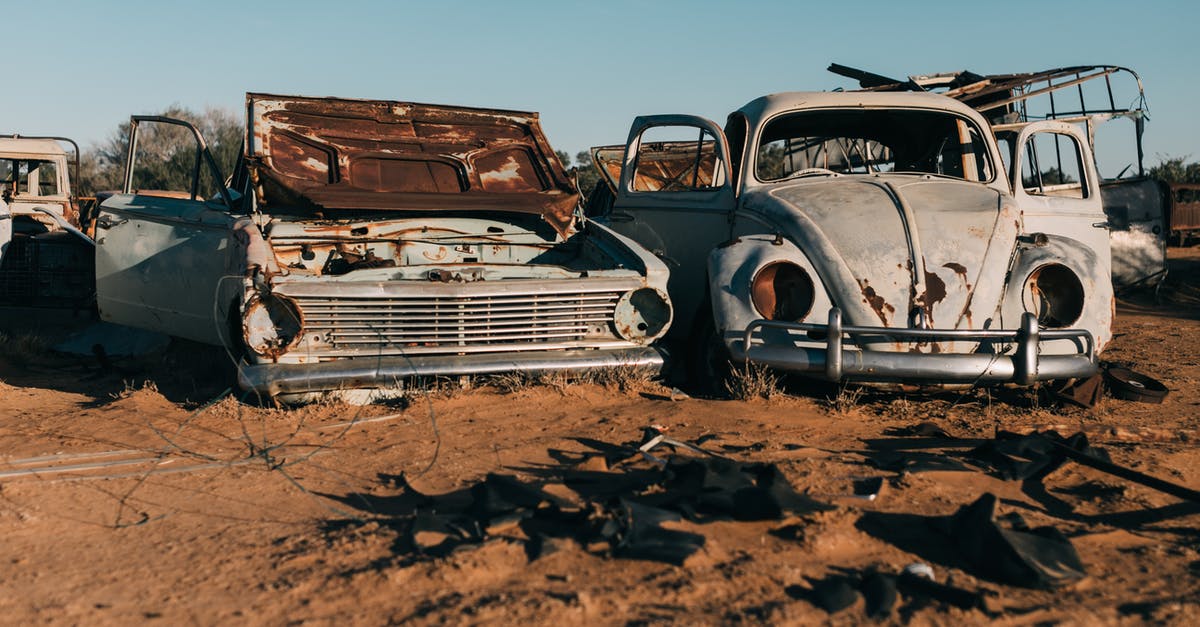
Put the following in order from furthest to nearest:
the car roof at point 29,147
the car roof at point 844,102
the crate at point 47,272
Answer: the car roof at point 29,147 < the crate at point 47,272 < the car roof at point 844,102

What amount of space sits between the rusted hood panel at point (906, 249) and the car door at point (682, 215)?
689 mm

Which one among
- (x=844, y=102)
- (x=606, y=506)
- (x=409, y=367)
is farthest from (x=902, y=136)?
(x=606, y=506)

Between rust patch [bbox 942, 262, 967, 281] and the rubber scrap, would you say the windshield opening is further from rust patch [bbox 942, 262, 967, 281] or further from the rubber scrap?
the rubber scrap

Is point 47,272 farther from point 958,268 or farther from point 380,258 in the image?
point 958,268

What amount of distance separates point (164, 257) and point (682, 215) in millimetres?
3308

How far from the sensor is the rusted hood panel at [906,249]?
518 cm

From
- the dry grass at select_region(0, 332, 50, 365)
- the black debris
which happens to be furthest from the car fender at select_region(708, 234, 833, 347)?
the dry grass at select_region(0, 332, 50, 365)

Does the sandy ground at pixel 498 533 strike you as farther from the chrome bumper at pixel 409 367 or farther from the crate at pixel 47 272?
the crate at pixel 47 272

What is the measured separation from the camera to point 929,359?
486cm

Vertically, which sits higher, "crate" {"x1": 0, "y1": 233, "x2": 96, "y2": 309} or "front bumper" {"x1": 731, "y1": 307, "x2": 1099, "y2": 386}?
"crate" {"x1": 0, "y1": 233, "x2": 96, "y2": 309}

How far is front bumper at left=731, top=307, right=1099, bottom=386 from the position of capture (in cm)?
482

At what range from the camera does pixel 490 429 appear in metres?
4.76

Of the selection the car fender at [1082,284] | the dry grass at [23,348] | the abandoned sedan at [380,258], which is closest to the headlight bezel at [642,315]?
the abandoned sedan at [380,258]

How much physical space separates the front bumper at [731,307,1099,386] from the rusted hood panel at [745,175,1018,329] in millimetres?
244
